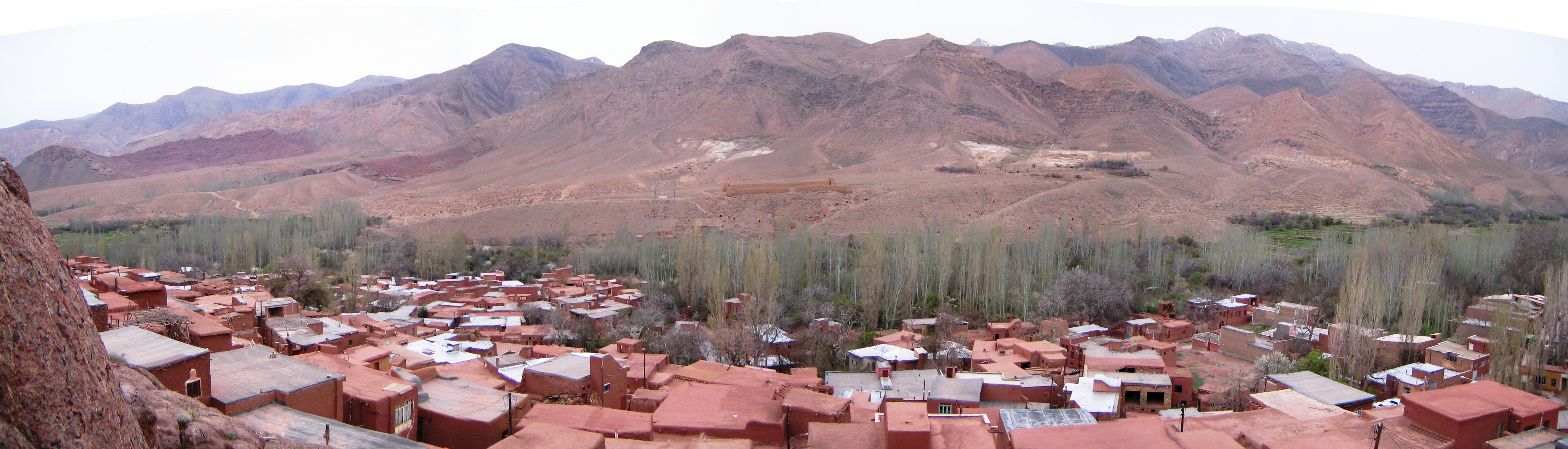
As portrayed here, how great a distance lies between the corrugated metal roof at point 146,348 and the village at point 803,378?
52 mm

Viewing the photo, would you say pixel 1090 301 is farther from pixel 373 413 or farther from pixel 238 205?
pixel 238 205

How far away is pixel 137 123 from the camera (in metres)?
164

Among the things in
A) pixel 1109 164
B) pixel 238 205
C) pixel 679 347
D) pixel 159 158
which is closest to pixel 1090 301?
pixel 679 347

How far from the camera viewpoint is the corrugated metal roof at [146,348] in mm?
10578

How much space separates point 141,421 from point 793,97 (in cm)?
9252

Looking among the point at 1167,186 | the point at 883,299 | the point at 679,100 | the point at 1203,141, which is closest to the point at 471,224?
the point at 883,299

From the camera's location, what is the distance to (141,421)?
6.80m

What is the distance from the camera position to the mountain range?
6056 centimetres

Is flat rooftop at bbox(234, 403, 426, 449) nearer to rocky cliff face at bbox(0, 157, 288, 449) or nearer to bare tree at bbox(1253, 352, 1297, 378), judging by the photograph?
rocky cliff face at bbox(0, 157, 288, 449)

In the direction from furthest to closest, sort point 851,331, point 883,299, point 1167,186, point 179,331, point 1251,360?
point 1167,186 < point 883,299 < point 851,331 < point 1251,360 < point 179,331

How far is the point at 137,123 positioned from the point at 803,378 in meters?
190

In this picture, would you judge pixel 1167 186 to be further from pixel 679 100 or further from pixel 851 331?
pixel 679 100

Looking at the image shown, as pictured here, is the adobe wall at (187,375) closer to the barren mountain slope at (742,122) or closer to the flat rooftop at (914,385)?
the flat rooftop at (914,385)

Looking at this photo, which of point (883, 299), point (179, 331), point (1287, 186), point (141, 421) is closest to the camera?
point (141, 421)
